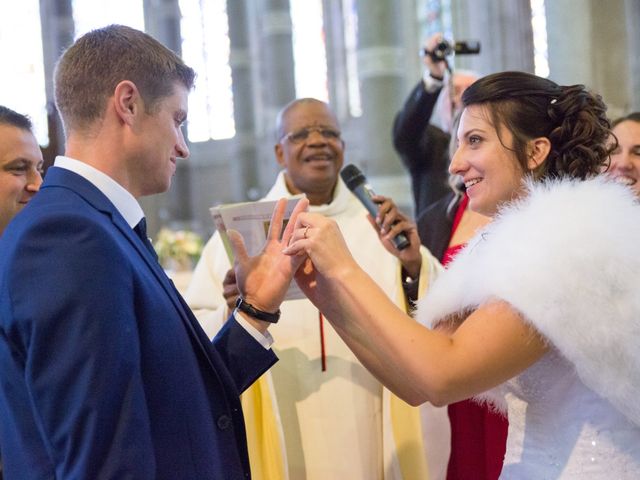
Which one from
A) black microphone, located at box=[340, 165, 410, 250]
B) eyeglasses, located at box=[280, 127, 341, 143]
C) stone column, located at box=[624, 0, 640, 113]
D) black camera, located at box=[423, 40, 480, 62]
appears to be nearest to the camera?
black microphone, located at box=[340, 165, 410, 250]

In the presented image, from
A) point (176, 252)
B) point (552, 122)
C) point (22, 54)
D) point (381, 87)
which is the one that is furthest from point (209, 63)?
point (552, 122)

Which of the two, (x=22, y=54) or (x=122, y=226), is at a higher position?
(x=22, y=54)

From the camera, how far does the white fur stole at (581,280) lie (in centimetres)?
180

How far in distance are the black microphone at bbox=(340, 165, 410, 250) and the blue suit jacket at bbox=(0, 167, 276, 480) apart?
1.26m

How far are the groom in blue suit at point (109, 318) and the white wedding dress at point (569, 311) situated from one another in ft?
2.09

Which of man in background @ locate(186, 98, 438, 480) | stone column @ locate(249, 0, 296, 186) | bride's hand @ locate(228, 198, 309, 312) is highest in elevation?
stone column @ locate(249, 0, 296, 186)

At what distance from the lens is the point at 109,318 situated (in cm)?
159

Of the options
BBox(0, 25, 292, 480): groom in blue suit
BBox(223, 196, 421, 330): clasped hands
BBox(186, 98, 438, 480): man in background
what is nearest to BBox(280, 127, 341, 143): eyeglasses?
BBox(186, 98, 438, 480): man in background

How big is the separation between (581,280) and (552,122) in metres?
0.51

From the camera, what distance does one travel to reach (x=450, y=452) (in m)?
3.22

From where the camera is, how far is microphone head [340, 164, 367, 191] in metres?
3.06

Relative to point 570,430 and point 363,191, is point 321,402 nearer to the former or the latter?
point 363,191

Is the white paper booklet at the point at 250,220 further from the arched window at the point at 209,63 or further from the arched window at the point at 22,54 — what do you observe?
the arched window at the point at 209,63

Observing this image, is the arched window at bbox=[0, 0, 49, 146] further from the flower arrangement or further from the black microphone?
the black microphone
